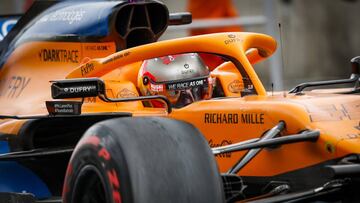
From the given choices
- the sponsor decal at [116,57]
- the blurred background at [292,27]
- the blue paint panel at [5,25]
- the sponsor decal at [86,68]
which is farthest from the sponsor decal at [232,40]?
the blurred background at [292,27]

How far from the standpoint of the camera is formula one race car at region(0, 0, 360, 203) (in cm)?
538

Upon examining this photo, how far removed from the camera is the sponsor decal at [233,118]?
6.35m

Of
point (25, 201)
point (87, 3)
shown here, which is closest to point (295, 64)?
point (87, 3)

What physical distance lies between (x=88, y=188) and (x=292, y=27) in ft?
28.5

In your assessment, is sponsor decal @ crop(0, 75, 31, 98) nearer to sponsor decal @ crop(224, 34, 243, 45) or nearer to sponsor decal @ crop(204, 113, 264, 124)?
sponsor decal @ crop(224, 34, 243, 45)

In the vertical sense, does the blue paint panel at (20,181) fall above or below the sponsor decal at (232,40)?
below

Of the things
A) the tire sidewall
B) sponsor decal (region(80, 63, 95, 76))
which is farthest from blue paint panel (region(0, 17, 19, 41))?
the tire sidewall

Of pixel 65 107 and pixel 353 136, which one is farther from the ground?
pixel 65 107

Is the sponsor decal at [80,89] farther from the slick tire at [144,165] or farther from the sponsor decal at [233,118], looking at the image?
the sponsor decal at [233,118]

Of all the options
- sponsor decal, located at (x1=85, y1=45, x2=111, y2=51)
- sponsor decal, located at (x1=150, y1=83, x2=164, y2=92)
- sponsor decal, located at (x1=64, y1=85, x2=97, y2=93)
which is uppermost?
sponsor decal, located at (x1=85, y1=45, x2=111, y2=51)

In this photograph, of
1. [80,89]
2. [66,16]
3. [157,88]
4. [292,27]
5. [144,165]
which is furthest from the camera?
[292,27]

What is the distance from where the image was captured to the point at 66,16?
26.1 ft

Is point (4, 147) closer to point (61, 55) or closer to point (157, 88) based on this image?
point (61, 55)

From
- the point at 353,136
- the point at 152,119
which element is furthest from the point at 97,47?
the point at 353,136
